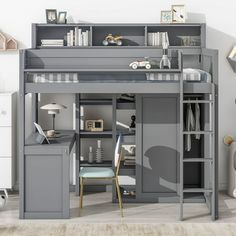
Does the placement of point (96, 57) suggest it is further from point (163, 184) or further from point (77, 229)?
point (77, 229)

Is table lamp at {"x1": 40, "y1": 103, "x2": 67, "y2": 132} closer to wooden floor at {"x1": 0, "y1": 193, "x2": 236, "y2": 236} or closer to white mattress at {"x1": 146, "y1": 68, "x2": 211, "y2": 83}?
wooden floor at {"x1": 0, "y1": 193, "x2": 236, "y2": 236}

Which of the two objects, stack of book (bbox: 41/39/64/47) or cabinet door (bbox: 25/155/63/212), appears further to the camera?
stack of book (bbox: 41/39/64/47)

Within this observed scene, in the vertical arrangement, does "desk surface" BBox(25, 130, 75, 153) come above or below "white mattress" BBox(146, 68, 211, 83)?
below

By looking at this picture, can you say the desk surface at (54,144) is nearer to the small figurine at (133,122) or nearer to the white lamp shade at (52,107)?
the white lamp shade at (52,107)

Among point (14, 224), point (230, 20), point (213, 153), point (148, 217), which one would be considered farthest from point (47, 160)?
point (230, 20)

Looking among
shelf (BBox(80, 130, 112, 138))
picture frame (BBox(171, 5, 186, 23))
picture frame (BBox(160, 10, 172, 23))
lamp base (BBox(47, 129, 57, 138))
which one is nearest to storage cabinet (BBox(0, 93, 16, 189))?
lamp base (BBox(47, 129, 57, 138))

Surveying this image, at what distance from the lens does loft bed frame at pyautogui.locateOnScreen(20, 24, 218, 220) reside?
280 inches

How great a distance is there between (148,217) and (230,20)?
2687mm

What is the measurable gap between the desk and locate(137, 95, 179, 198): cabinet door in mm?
1057

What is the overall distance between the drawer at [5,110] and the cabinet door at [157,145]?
1476 mm

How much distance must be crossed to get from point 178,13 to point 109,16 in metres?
0.82

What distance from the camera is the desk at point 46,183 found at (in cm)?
709

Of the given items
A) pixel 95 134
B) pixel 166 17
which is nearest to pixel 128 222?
pixel 95 134

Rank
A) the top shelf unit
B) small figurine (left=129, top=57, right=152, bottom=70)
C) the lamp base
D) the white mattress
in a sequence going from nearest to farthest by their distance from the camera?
the white mattress
small figurine (left=129, top=57, right=152, bottom=70)
the lamp base
the top shelf unit
